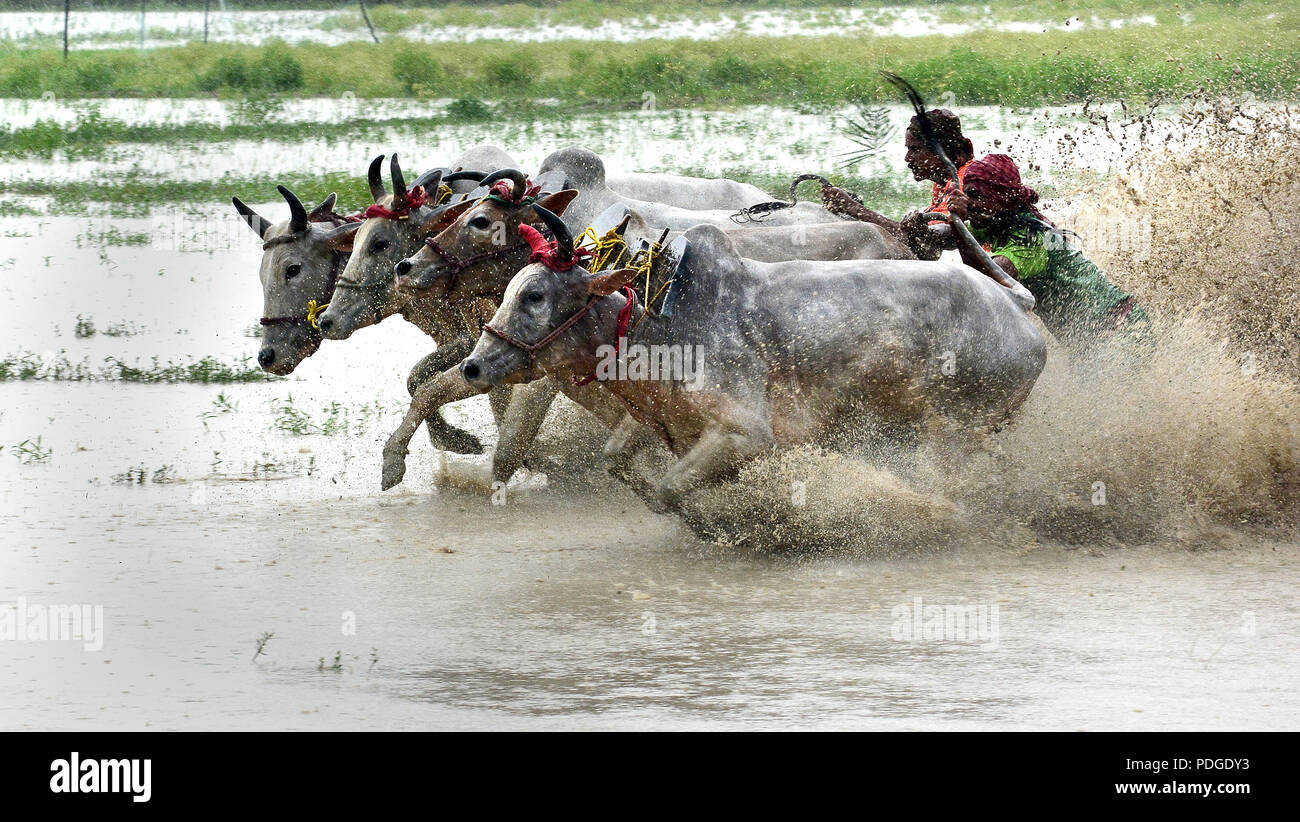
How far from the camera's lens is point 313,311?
761 centimetres

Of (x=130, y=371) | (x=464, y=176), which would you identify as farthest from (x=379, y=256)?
(x=130, y=371)

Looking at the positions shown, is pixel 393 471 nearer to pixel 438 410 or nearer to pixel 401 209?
pixel 438 410

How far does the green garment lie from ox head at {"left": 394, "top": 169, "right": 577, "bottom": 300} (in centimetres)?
188

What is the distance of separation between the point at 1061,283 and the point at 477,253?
8.02 ft

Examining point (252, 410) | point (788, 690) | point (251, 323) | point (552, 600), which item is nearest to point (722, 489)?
point (552, 600)

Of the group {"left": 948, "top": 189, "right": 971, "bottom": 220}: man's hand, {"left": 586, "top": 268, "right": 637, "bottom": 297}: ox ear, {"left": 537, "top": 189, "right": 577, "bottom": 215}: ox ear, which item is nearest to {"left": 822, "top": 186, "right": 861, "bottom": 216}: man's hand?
{"left": 948, "top": 189, "right": 971, "bottom": 220}: man's hand

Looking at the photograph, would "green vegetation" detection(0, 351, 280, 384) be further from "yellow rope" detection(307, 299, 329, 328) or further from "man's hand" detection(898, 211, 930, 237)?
"man's hand" detection(898, 211, 930, 237)

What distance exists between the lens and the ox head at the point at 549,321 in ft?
20.5

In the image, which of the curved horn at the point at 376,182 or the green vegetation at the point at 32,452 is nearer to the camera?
the curved horn at the point at 376,182

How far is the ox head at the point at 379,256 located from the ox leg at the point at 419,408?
36 centimetres

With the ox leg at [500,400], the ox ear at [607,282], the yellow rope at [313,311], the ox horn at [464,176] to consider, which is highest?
the ox horn at [464,176]

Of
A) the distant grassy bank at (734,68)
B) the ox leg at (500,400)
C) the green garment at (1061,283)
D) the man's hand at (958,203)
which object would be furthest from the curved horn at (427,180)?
the distant grassy bank at (734,68)

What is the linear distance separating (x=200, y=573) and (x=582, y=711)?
7.08ft

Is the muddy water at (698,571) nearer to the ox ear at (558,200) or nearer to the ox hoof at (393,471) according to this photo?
the ox hoof at (393,471)
